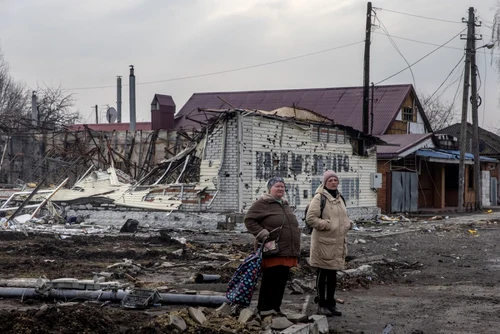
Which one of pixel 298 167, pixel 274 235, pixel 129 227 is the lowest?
pixel 129 227

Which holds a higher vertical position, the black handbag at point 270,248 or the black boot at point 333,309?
the black handbag at point 270,248

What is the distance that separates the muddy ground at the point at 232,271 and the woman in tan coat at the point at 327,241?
328mm

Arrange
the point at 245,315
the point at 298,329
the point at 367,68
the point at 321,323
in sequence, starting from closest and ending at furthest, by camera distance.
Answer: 1. the point at 298,329
2. the point at 245,315
3. the point at 321,323
4. the point at 367,68

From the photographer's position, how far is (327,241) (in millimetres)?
8766

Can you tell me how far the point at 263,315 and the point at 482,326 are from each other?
2.65 m

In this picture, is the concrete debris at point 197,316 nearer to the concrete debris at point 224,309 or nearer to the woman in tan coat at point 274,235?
the concrete debris at point 224,309

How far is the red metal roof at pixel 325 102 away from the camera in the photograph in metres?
39.9

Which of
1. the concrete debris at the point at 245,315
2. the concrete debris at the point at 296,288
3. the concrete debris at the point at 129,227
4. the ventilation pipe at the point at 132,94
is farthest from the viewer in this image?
the ventilation pipe at the point at 132,94

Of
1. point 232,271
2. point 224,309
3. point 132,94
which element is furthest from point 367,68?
point 224,309

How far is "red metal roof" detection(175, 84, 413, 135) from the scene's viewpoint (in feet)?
131

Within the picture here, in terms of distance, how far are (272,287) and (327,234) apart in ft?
3.87

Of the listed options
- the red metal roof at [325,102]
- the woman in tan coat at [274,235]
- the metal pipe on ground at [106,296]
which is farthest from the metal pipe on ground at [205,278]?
the red metal roof at [325,102]

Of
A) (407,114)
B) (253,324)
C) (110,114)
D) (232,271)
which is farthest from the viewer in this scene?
(110,114)

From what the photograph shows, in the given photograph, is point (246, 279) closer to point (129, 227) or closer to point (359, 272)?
point (359, 272)
